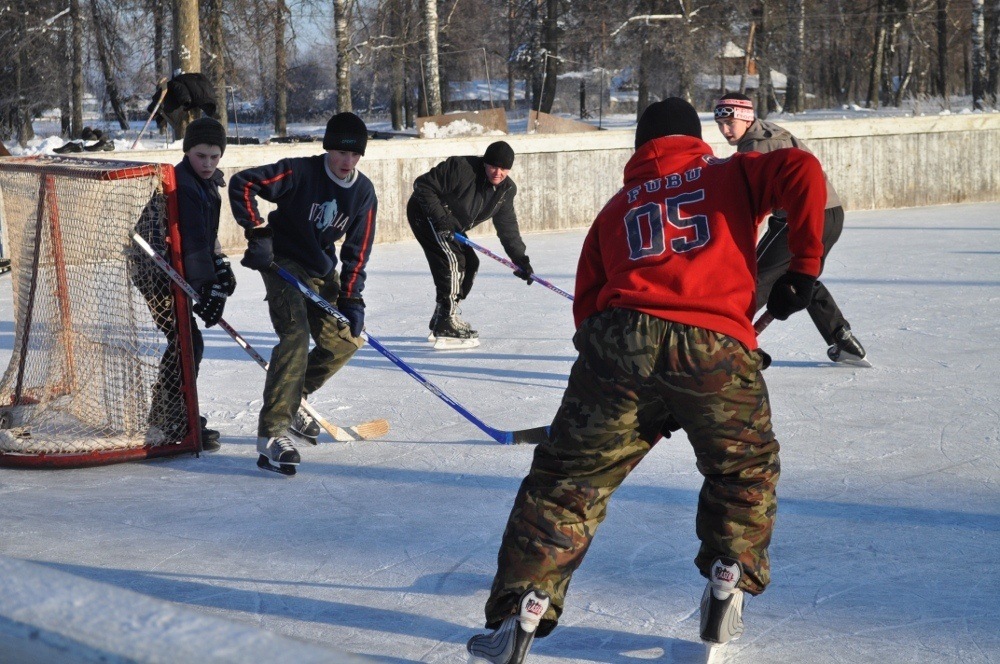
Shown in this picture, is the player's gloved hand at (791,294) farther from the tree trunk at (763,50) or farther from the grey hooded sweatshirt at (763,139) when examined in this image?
the tree trunk at (763,50)

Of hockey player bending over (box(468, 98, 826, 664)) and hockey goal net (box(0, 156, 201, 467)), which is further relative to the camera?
hockey goal net (box(0, 156, 201, 467))

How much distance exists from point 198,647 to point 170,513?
259cm

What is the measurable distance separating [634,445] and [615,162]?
9899mm

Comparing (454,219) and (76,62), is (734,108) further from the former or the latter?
(76,62)

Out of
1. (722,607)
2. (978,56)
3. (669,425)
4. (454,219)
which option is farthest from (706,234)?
(978,56)

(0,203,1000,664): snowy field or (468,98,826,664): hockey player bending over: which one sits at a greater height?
(468,98,826,664): hockey player bending over

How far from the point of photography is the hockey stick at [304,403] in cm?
385

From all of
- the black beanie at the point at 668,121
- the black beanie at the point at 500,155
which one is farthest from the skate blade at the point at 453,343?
the black beanie at the point at 668,121

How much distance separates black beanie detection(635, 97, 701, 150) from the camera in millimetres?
2352

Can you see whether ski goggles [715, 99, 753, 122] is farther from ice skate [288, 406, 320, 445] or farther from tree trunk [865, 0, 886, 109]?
tree trunk [865, 0, 886, 109]

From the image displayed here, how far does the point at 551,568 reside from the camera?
2.14 metres

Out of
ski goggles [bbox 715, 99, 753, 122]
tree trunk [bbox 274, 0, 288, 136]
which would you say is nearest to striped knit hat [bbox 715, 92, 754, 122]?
ski goggles [bbox 715, 99, 753, 122]

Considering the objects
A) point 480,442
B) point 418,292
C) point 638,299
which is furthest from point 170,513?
point 418,292

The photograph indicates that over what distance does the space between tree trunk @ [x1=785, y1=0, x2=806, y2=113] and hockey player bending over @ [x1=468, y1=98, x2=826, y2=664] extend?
25.9 m
